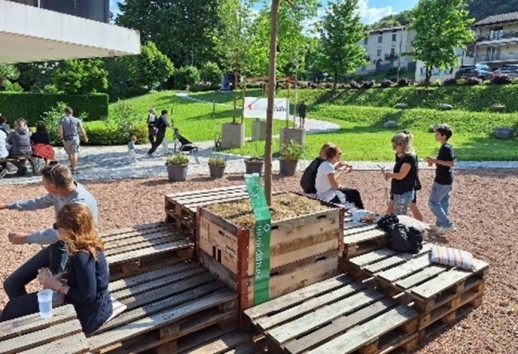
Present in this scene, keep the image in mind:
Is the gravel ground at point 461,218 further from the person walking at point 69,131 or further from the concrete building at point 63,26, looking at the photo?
the concrete building at point 63,26

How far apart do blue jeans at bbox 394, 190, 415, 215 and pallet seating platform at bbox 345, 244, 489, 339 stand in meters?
1.68

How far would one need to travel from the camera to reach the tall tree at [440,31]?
1028 inches

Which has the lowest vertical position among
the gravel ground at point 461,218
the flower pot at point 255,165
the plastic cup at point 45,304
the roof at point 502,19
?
the gravel ground at point 461,218

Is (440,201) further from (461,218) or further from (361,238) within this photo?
(361,238)

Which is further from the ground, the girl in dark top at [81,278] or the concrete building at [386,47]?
the concrete building at [386,47]

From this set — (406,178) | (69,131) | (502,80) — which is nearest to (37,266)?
(406,178)

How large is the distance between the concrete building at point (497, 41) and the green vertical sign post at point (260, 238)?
60.4 meters

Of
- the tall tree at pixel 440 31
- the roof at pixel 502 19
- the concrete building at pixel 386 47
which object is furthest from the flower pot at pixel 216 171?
the concrete building at pixel 386 47

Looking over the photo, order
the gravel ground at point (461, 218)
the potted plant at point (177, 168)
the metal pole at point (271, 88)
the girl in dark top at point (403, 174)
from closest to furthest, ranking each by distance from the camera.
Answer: the metal pole at point (271, 88) < the gravel ground at point (461, 218) < the girl in dark top at point (403, 174) < the potted plant at point (177, 168)

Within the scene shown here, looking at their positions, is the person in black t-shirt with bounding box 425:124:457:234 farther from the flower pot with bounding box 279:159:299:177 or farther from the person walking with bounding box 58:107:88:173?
the person walking with bounding box 58:107:88:173

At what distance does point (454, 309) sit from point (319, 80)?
5651 cm

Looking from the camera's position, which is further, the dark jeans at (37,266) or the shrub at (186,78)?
the shrub at (186,78)

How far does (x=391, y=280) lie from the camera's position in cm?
373

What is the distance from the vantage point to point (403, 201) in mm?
5992
